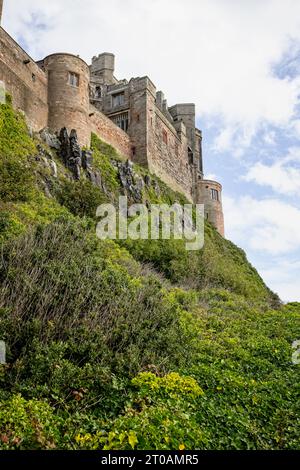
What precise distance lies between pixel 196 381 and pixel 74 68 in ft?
68.1

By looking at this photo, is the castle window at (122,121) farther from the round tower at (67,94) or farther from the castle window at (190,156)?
the castle window at (190,156)

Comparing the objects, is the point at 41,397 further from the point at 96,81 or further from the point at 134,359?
the point at 96,81

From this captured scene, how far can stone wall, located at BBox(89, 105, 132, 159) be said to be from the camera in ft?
87.8

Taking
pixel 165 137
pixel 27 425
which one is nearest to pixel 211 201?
pixel 165 137

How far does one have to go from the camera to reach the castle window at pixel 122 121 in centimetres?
3258

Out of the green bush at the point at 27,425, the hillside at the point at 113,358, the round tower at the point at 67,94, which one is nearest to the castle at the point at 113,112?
the round tower at the point at 67,94

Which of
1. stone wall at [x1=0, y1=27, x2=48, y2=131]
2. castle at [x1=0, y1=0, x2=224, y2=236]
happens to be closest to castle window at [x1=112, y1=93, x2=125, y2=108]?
castle at [x1=0, y1=0, x2=224, y2=236]

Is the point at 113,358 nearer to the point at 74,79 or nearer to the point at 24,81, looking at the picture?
the point at 24,81

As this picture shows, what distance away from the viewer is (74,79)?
2312 centimetres

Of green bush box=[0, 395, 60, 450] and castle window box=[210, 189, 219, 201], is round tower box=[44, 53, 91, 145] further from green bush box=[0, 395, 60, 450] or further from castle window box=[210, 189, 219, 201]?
castle window box=[210, 189, 219, 201]

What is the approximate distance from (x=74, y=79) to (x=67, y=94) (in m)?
1.15

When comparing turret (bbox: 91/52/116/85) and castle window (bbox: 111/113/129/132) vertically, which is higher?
turret (bbox: 91/52/116/85)

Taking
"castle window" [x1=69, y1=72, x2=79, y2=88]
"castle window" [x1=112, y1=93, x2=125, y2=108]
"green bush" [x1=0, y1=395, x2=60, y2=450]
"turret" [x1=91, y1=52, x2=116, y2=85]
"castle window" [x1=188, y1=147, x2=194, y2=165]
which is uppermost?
"turret" [x1=91, y1=52, x2=116, y2=85]

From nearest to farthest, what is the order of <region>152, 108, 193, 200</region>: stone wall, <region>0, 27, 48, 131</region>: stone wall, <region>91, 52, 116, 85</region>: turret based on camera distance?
<region>0, 27, 48, 131</region>: stone wall, <region>152, 108, 193, 200</region>: stone wall, <region>91, 52, 116, 85</region>: turret
